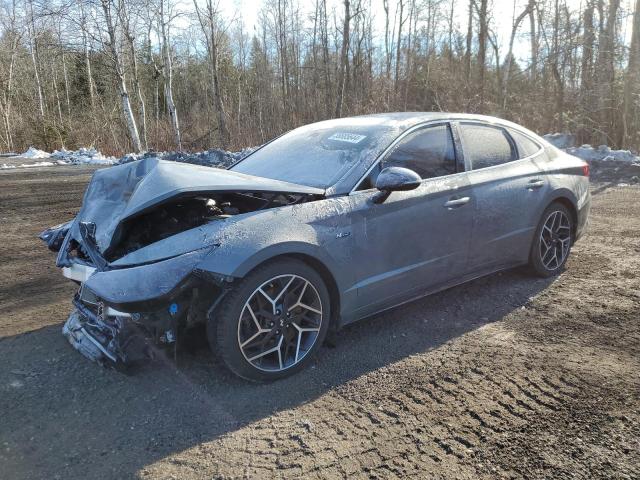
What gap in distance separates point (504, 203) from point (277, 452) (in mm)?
2889

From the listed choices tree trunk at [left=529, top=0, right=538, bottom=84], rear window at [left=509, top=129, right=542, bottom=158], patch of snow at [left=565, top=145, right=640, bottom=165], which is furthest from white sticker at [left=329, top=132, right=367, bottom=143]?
tree trunk at [left=529, top=0, right=538, bottom=84]

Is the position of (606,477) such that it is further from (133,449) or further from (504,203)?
(504,203)

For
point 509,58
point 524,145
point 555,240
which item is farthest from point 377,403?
point 509,58

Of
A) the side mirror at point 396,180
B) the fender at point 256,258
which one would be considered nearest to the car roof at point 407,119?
the side mirror at point 396,180

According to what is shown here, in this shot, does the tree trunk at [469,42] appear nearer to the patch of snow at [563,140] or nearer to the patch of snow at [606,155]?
the patch of snow at [563,140]

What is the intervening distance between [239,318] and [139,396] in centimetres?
79

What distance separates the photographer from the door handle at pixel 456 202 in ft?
12.8

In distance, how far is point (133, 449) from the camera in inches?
99.9

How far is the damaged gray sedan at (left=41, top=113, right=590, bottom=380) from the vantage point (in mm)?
2875

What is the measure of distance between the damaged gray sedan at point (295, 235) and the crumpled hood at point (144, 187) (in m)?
0.01

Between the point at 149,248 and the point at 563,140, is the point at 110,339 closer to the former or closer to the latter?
the point at 149,248

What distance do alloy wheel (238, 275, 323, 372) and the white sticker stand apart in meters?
1.31

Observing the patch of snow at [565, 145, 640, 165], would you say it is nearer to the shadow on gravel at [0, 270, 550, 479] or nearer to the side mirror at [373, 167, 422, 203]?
the shadow on gravel at [0, 270, 550, 479]

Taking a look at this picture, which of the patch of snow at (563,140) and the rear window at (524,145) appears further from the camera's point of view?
the patch of snow at (563,140)
